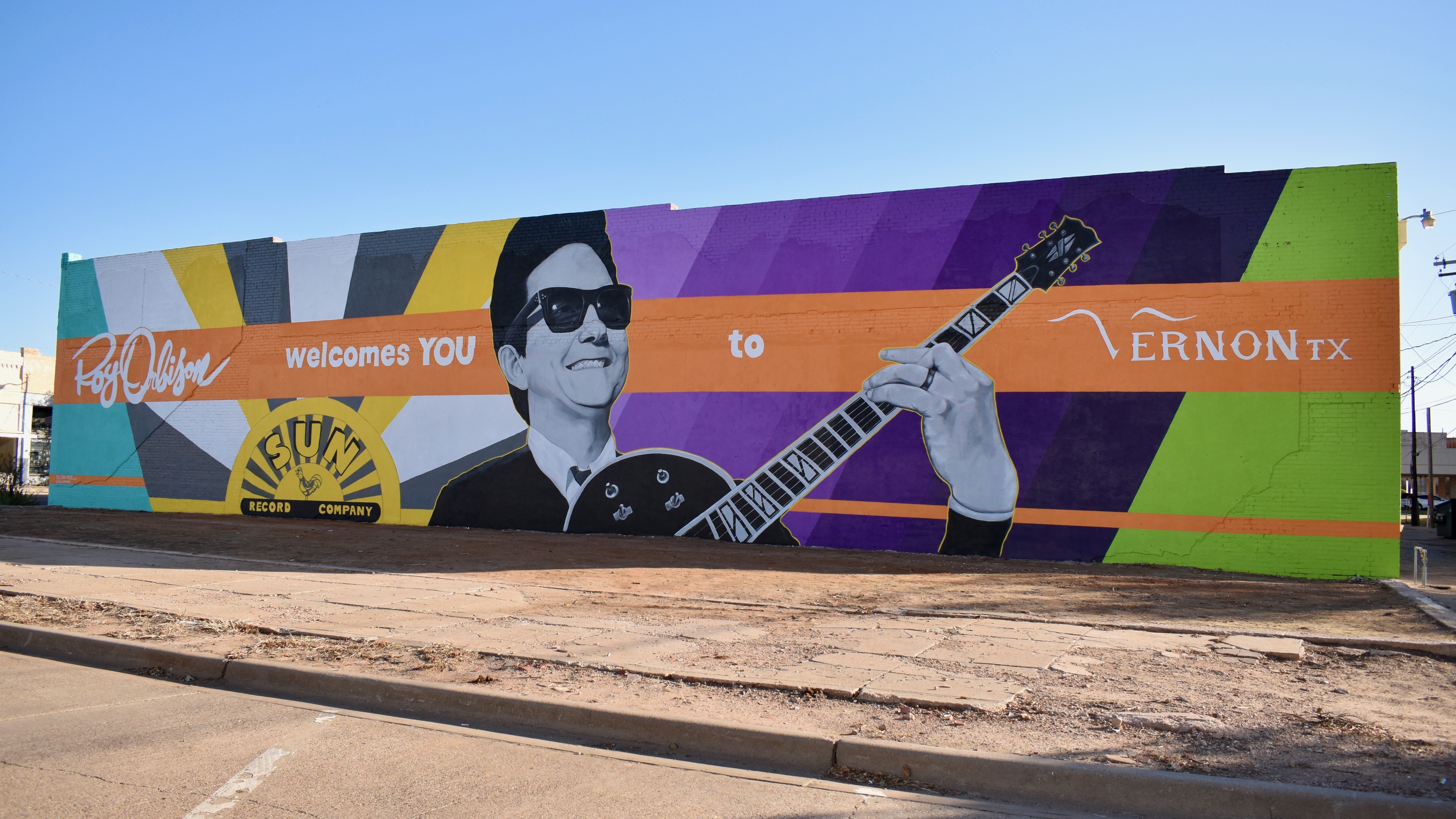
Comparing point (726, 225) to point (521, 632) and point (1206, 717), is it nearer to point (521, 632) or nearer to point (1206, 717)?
point (521, 632)

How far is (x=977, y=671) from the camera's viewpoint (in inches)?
257

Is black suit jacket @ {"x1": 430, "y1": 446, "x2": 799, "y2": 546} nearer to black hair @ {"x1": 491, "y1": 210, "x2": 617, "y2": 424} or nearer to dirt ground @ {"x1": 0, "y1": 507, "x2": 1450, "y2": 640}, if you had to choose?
dirt ground @ {"x1": 0, "y1": 507, "x2": 1450, "y2": 640}

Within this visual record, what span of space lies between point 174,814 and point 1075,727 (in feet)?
15.2

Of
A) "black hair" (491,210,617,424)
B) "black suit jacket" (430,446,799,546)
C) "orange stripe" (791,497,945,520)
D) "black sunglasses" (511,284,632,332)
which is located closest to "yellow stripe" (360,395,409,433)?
"black suit jacket" (430,446,799,546)

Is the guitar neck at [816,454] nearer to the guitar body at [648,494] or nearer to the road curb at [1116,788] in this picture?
the guitar body at [648,494]

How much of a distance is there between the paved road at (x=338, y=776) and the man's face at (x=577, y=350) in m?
12.7

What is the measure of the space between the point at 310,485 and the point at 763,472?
11049mm

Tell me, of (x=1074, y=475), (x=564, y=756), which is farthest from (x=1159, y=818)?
(x=1074, y=475)

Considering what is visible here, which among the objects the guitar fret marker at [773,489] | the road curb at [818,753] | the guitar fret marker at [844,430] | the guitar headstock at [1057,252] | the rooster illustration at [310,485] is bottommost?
the road curb at [818,753]

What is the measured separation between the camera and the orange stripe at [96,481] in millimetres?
22922

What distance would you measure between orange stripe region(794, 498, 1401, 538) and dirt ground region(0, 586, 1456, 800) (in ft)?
23.7

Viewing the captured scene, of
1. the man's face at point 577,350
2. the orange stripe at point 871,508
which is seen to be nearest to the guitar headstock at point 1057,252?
the orange stripe at point 871,508

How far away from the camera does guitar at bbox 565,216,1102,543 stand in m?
15.4
